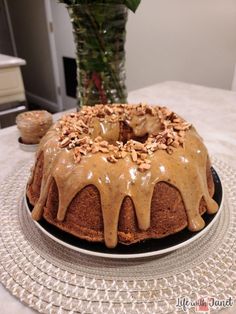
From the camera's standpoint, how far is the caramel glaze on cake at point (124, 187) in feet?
2.03

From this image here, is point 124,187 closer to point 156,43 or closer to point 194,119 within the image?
point 194,119

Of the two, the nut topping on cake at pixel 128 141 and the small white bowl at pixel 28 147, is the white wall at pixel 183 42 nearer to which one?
the nut topping on cake at pixel 128 141

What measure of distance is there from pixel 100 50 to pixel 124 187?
63cm

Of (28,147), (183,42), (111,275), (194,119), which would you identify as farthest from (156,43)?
(111,275)

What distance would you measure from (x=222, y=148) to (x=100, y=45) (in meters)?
0.61

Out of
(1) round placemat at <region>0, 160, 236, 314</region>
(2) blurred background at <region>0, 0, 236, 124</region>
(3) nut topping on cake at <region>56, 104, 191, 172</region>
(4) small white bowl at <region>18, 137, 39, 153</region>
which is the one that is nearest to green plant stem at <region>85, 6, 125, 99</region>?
(3) nut topping on cake at <region>56, 104, 191, 172</region>

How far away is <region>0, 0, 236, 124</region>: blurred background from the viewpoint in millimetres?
2029

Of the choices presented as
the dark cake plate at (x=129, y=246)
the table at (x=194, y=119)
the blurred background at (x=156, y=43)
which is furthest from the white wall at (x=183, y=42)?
the dark cake plate at (x=129, y=246)

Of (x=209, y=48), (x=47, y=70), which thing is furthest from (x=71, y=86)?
(x=209, y=48)

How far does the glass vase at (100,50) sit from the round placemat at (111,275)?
2.00ft

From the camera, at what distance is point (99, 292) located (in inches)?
22.2

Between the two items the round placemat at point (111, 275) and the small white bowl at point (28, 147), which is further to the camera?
the small white bowl at point (28, 147)

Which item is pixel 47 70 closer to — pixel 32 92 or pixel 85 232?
pixel 32 92

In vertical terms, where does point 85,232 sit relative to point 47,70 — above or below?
above
